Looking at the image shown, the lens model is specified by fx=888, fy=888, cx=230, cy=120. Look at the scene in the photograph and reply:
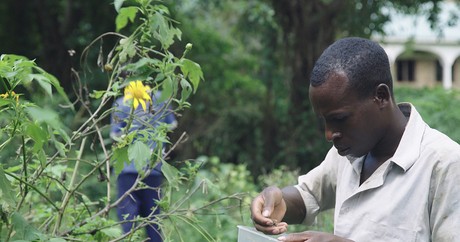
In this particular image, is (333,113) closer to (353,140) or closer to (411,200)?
(353,140)

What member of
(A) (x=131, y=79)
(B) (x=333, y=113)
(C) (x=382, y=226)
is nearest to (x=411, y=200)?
(C) (x=382, y=226)

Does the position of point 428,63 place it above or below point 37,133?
below

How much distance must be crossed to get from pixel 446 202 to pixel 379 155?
30 centimetres

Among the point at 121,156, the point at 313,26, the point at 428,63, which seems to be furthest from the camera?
the point at 428,63

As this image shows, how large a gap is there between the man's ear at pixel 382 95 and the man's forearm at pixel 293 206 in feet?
1.76

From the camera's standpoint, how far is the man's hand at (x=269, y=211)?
251 cm

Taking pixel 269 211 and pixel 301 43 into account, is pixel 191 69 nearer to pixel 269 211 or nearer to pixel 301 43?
pixel 269 211

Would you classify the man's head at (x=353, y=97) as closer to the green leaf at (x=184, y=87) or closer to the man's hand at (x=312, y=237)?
the man's hand at (x=312, y=237)

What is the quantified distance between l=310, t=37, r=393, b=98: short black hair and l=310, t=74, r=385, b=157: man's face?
19 millimetres

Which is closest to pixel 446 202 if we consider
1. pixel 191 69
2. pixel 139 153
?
pixel 139 153

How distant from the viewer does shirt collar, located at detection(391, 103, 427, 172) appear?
95.0 inches

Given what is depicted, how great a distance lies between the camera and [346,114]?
2387 millimetres

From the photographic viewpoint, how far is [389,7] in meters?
12.6

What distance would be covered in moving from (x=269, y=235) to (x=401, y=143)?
45 cm
